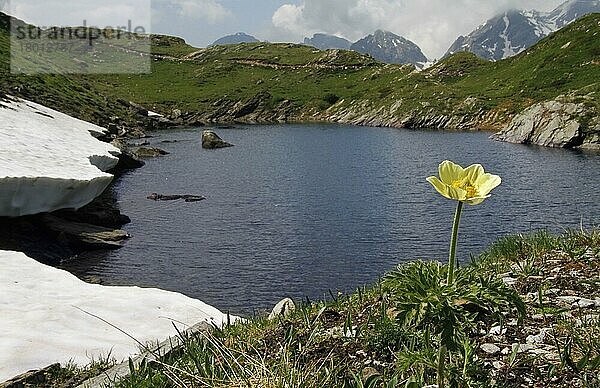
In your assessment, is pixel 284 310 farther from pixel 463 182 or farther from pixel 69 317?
pixel 463 182

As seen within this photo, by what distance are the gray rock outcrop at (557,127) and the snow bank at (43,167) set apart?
186 ft

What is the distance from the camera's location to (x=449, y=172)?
4.39 m

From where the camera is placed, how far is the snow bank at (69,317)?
879 cm

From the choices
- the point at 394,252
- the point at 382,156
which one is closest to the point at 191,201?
the point at 394,252

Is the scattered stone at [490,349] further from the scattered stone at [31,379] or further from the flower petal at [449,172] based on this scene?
the scattered stone at [31,379]

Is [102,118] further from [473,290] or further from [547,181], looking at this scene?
[473,290]

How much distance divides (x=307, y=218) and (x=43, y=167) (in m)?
14.9

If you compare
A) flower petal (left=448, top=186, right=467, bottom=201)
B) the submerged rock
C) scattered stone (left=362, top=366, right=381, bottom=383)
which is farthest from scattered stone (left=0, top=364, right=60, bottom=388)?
the submerged rock

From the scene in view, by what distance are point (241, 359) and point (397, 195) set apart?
113ft

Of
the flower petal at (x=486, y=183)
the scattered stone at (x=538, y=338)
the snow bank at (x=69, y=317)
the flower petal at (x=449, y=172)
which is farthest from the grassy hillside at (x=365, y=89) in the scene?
the flower petal at (x=486, y=183)

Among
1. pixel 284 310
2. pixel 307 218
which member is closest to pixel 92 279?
pixel 307 218

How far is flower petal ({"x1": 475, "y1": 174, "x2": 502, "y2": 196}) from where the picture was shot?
4250 mm

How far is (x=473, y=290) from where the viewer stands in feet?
13.8

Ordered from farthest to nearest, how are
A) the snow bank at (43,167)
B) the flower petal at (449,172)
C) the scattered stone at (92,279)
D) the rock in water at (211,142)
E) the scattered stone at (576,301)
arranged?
1. the rock in water at (211,142)
2. the snow bank at (43,167)
3. the scattered stone at (92,279)
4. the scattered stone at (576,301)
5. the flower petal at (449,172)
